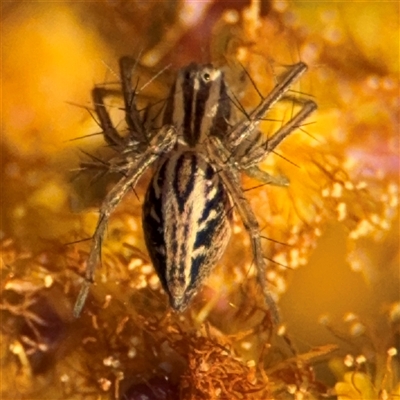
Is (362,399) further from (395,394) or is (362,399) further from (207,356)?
(207,356)

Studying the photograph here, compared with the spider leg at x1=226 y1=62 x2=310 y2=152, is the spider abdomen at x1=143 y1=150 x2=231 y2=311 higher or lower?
lower

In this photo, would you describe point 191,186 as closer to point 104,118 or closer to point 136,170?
point 136,170

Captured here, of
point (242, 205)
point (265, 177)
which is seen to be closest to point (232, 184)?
point (242, 205)

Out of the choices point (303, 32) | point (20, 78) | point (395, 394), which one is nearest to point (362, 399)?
point (395, 394)

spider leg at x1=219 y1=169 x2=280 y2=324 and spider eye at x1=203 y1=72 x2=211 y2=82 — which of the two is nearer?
spider leg at x1=219 y1=169 x2=280 y2=324

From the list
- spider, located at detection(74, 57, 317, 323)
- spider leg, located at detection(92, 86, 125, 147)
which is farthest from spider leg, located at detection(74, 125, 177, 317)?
spider leg, located at detection(92, 86, 125, 147)

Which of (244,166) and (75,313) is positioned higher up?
(244,166)

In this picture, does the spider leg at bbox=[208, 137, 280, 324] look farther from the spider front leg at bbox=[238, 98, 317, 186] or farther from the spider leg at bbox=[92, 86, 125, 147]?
the spider leg at bbox=[92, 86, 125, 147]
